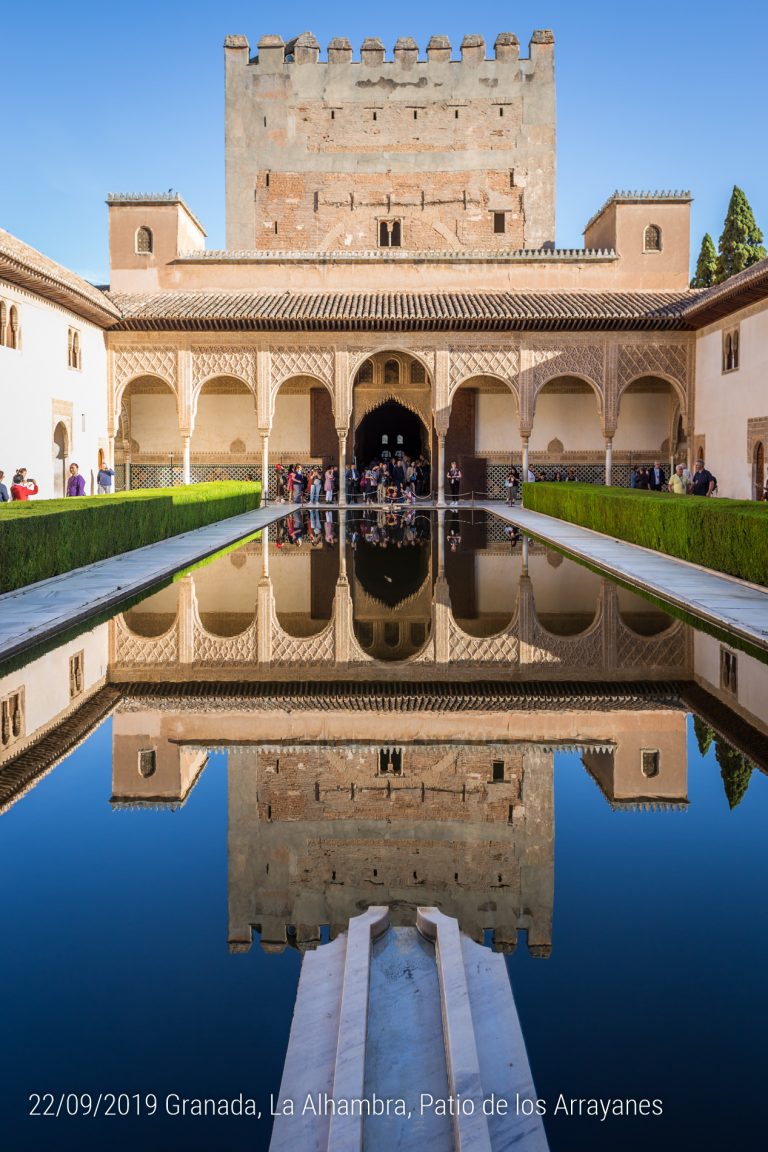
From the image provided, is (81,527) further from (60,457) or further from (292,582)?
(60,457)

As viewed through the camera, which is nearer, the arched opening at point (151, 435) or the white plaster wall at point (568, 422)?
the arched opening at point (151, 435)

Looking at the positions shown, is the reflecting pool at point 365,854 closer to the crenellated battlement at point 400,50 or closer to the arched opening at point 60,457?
the arched opening at point 60,457

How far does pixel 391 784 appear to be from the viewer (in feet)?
13.6

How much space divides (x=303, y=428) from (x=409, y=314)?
455cm

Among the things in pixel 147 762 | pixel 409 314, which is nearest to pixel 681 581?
pixel 147 762

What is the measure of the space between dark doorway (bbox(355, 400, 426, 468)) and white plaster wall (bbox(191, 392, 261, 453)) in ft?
14.9

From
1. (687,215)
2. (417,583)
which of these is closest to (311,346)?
(687,215)

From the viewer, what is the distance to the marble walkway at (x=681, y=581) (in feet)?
25.2

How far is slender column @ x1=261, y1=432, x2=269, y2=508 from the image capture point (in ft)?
81.1

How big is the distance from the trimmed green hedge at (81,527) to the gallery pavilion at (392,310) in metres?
3.67

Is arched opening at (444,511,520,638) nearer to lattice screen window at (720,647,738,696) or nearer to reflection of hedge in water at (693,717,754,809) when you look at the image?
lattice screen window at (720,647,738,696)

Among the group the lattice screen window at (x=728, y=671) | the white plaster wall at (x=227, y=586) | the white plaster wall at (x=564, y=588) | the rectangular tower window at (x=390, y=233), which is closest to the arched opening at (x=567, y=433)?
the rectangular tower window at (x=390, y=233)

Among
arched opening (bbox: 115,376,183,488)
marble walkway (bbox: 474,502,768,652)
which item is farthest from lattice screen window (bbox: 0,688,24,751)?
arched opening (bbox: 115,376,183,488)

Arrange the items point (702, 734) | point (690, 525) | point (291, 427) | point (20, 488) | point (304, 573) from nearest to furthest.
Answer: point (702, 734), point (304, 573), point (690, 525), point (20, 488), point (291, 427)
